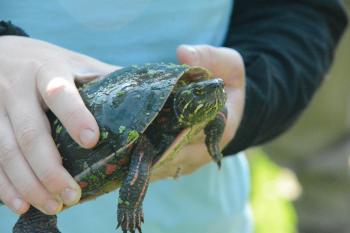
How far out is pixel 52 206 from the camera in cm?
120

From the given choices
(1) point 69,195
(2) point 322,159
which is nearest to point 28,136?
(1) point 69,195

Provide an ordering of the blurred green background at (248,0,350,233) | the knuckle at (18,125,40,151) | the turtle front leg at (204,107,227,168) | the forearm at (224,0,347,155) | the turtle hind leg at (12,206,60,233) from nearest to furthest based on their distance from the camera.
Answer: the knuckle at (18,125,40,151) < the turtle hind leg at (12,206,60,233) < the turtle front leg at (204,107,227,168) < the forearm at (224,0,347,155) < the blurred green background at (248,0,350,233)

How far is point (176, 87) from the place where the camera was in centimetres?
137

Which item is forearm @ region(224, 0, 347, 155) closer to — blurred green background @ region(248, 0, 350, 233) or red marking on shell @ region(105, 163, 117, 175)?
red marking on shell @ region(105, 163, 117, 175)

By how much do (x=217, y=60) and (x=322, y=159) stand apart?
213 cm

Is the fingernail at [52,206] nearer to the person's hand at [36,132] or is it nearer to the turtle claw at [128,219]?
the person's hand at [36,132]

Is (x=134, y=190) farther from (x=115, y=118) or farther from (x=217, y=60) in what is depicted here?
(x=217, y=60)

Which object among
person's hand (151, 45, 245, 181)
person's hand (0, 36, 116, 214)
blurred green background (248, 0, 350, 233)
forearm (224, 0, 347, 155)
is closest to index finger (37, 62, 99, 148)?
person's hand (0, 36, 116, 214)

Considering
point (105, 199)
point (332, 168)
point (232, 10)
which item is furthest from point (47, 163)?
point (332, 168)

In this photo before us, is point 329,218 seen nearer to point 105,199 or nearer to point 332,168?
point 332,168

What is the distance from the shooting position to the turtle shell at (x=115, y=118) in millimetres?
1224

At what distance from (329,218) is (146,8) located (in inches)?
89.1

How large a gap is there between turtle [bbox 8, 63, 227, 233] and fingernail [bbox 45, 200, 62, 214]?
0.05m

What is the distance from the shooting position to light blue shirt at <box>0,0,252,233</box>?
149 cm
